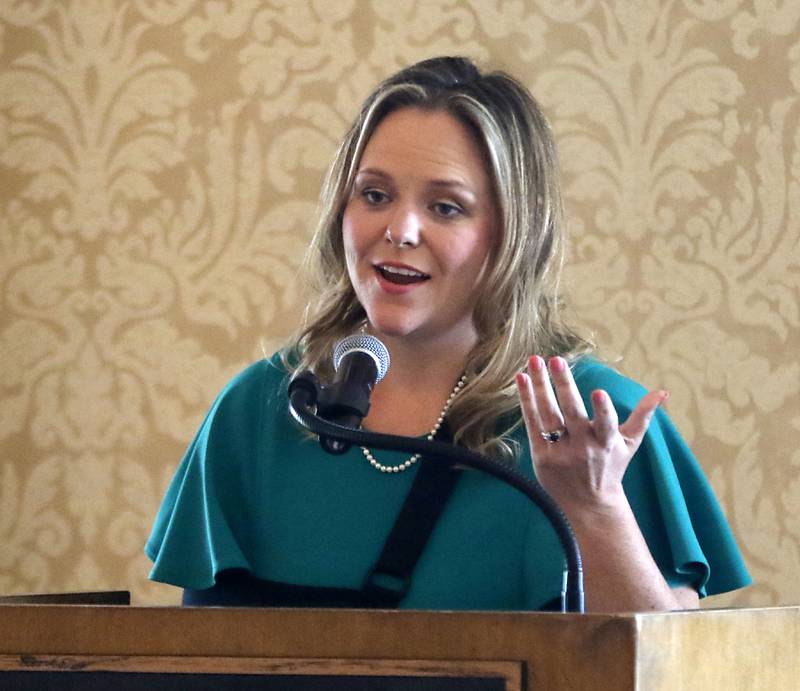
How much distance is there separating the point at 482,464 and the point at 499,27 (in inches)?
53.1

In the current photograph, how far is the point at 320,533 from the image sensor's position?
152 centimetres

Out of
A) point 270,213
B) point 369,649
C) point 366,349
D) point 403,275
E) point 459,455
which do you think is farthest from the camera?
point 270,213

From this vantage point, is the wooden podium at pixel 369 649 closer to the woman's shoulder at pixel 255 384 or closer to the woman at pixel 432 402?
the woman at pixel 432 402

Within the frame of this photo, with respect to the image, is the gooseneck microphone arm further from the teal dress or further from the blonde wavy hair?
the blonde wavy hair

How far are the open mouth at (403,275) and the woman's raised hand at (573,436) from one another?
373 mm

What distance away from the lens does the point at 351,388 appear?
43.2 inches

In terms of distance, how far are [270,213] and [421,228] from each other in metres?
0.79

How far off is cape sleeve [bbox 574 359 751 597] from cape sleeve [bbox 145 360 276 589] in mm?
404

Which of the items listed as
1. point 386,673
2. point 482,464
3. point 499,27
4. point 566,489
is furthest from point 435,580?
point 499,27

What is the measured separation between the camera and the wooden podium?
84 centimetres

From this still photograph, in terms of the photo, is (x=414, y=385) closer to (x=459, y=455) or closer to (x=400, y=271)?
(x=400, y=271)

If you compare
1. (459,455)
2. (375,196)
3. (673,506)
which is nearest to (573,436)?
(459,455)

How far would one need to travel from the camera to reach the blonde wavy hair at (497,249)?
1.58 m

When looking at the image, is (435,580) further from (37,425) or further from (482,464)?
(37,425)
